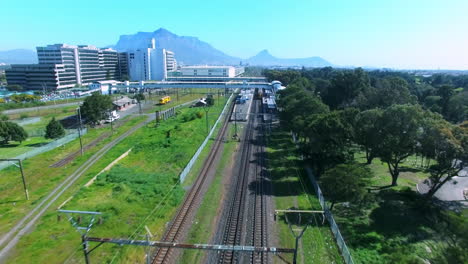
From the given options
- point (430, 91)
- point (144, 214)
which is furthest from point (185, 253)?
point (430, 91)

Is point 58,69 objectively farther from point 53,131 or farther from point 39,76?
point 53,131

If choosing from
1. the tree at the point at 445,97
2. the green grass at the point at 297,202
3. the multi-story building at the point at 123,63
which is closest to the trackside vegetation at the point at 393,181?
the green grass at the point at 297,202

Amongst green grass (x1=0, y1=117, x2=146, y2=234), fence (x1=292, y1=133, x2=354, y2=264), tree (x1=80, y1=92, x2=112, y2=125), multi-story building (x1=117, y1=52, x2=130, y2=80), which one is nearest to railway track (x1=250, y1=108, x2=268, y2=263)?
fence (x1=292, y1=133, x2=354, y2=264)

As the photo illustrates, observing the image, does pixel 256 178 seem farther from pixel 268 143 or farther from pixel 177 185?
pixel 268 143

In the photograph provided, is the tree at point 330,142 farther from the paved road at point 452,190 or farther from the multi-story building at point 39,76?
the multi-story building at point 39,76

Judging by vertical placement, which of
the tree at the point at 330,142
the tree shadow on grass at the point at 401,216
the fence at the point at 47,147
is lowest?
the tree shadow on grass at the point at 401,216

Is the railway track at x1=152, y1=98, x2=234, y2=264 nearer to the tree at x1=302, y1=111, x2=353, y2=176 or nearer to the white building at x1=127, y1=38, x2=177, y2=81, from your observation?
the tree at x1=302, y1=111, x2=353, y2=176

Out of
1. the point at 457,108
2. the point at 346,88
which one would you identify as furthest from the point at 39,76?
the point at 457,108
